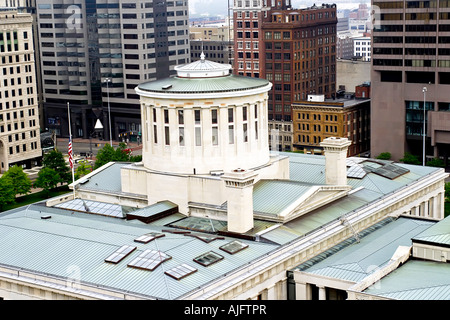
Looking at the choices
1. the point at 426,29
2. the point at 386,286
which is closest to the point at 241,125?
the point at 386,286

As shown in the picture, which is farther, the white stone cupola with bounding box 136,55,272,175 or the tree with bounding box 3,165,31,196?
the tree with bounding box 3,165,31,196

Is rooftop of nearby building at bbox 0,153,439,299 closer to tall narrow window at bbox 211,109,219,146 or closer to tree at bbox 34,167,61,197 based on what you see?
tall narrow window at bbox 211,109,219,146

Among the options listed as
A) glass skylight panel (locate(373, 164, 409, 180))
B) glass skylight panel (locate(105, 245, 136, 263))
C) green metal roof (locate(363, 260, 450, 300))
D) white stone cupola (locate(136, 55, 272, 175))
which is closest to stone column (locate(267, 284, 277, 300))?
green metal roof (locate(363, 260, 450, 300))

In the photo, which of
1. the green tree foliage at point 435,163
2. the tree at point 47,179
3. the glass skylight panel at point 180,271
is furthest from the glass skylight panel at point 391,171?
the tree at point 47,179

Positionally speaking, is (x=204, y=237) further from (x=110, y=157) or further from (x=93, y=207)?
(x=110, y=157)

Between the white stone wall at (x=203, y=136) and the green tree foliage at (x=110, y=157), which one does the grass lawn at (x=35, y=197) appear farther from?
the white stone wall at (x=203, y=136)
